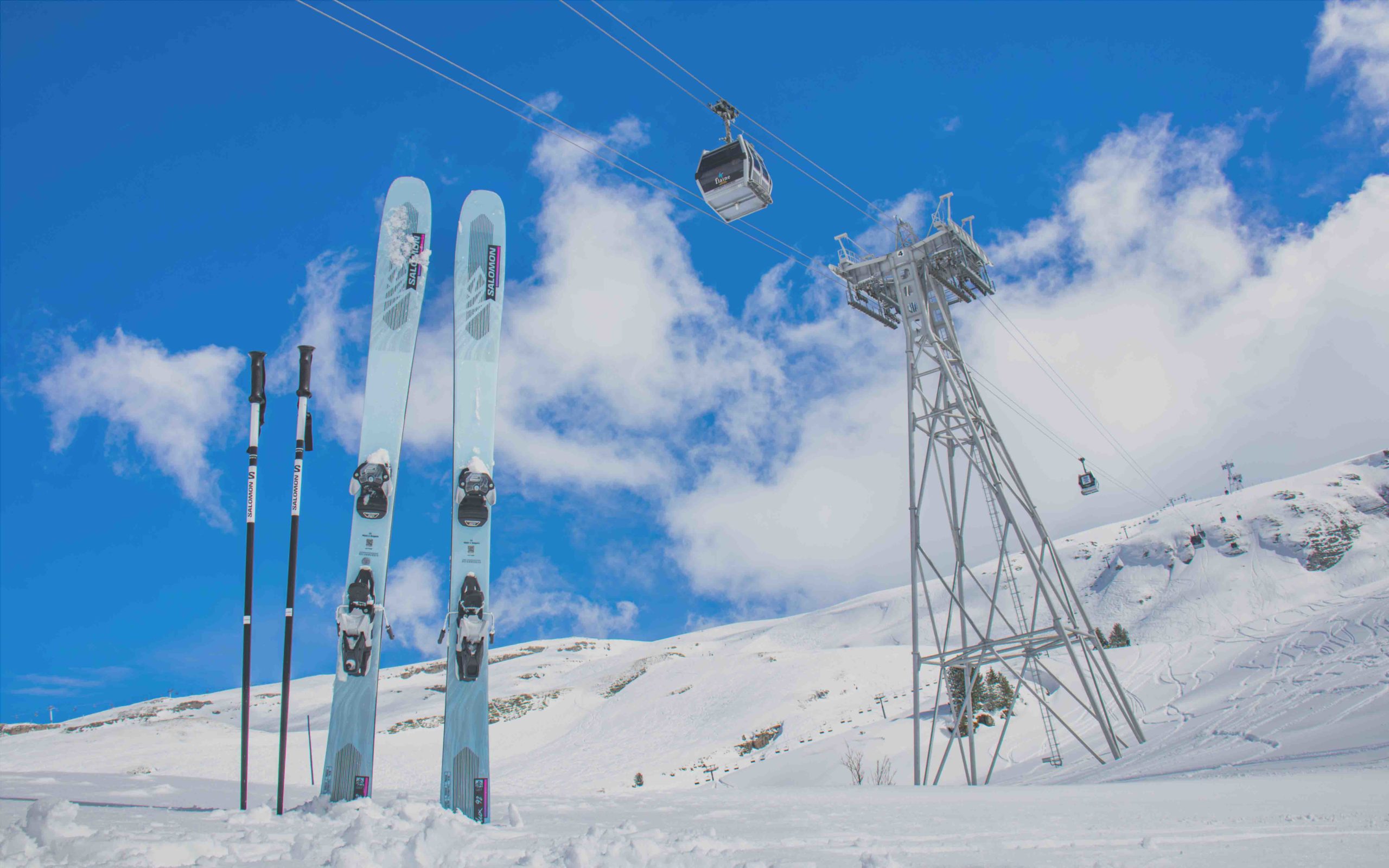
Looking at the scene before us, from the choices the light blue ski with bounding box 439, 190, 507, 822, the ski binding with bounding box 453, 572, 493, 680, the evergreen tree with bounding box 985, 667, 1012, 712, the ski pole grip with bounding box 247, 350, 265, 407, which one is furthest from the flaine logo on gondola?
the evergreen tree with bounding box 985, 667, 1012, 712

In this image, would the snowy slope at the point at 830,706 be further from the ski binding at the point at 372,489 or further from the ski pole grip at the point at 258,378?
the ski pole grip at the point at 258,378

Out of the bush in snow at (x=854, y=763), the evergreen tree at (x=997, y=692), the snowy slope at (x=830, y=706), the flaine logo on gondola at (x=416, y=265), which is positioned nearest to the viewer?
the flaine logo on gondola at (x=416, y=265)

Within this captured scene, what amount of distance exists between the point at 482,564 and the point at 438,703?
137ft

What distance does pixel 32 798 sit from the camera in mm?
8008

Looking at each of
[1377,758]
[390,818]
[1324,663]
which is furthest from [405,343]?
[1324,663]

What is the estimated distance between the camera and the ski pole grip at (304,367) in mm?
8891

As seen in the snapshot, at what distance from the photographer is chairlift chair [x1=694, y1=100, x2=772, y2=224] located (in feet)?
40.5

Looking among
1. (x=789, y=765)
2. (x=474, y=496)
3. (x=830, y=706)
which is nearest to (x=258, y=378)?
(x=474, y=496)

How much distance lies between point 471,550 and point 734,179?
281 inches

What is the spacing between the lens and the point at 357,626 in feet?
28.7

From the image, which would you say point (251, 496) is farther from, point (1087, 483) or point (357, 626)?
point (1087, 483)

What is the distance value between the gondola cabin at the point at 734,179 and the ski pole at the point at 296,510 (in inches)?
263

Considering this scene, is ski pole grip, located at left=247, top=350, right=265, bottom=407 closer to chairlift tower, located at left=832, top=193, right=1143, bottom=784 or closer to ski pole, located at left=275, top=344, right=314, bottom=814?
ski pole, located at left=275, top=344, right=314, bottom=814

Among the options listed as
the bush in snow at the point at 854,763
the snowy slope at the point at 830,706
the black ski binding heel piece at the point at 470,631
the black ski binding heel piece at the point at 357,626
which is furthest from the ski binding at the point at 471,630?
the bush in snow at the point at 854,763
